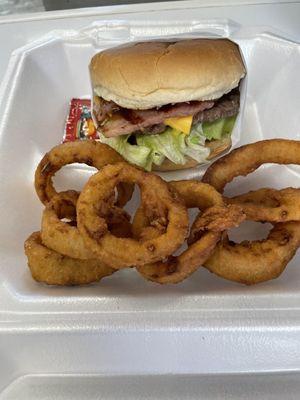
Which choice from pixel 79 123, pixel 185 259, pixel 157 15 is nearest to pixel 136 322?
pixel 185 259

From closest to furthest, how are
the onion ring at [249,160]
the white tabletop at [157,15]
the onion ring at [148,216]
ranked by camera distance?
the onion ring at [148,216] → the onion ring at [249,160] → the white tabletop at [157,15]

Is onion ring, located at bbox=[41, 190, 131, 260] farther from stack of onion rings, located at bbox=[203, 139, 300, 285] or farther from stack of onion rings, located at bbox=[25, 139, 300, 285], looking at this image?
stack of onion rings, located at bbox=[203, 139, 300, 285]

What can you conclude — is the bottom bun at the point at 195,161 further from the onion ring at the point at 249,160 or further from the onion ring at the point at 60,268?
the onion ring at the point at 60,268

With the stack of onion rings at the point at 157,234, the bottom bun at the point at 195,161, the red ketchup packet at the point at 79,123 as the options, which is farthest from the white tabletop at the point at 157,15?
the stack of onion rings at the point at 157,234

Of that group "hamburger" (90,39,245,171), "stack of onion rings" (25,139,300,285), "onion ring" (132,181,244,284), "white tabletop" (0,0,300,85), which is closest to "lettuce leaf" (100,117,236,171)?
"hamburger" (90,39,245,171)

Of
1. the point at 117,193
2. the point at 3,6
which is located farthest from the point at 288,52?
the point at 3,6

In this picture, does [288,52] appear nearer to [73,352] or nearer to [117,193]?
[117,193]
